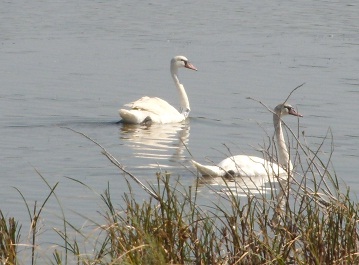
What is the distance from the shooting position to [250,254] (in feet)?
16.8

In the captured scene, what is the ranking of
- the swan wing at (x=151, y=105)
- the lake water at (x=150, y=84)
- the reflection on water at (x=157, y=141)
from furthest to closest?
the swan wing at (x=151, y=105), the reflection on water at (x=157, y=141), the lake water at (x=150, y=84)

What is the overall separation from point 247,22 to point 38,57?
312 inches

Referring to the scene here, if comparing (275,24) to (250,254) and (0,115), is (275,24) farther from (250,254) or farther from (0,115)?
(250,254)

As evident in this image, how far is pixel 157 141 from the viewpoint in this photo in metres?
14.3

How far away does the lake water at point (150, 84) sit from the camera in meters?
11.8

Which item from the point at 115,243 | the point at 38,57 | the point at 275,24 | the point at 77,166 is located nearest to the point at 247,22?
the point at 275,24

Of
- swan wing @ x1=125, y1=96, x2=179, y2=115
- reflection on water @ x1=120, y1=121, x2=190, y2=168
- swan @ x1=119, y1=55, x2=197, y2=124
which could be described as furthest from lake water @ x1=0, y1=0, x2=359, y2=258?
swan wing @ x1=125, y1=96, x2=179, y2=115

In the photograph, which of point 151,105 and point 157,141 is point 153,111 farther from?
point 157,141

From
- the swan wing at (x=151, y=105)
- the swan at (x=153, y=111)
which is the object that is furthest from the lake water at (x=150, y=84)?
the swan wing at (x=151, y=105)

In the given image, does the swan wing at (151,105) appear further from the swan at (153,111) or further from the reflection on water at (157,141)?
the reflection on water at (157,141)

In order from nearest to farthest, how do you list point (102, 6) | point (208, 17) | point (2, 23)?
point (2, 23) → point (208, 17) → point (102, 6)

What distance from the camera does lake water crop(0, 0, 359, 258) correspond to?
1177cm

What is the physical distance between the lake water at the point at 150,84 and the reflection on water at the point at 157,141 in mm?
20

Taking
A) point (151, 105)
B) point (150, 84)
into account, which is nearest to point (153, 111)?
point (151, 105)
